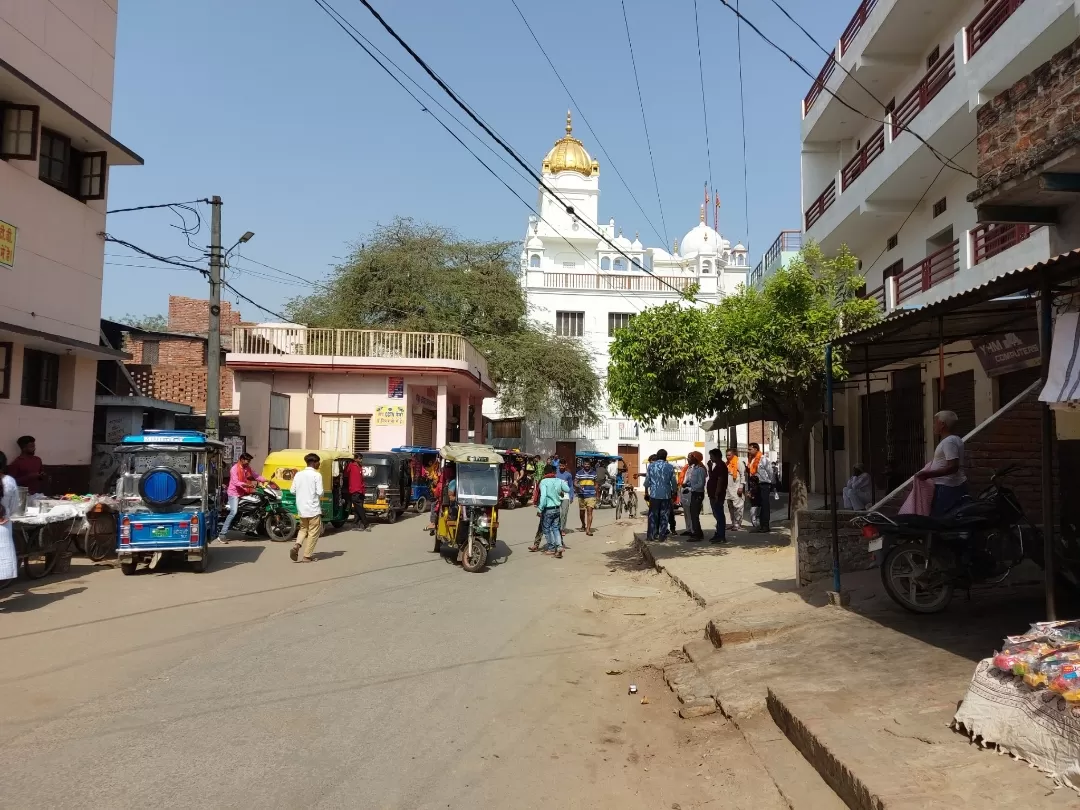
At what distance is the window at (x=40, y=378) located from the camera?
14742 mm

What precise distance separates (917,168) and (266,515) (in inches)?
592

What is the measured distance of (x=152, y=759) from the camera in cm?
454

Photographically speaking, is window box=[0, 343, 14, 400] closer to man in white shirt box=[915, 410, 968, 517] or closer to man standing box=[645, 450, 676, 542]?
man standing box=[645, 450, 676, 542]

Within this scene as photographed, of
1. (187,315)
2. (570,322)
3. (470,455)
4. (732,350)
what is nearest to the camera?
(732,350)

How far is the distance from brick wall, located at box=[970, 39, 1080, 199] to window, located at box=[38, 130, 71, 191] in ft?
50.2

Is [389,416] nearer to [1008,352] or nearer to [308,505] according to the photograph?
[308,505]

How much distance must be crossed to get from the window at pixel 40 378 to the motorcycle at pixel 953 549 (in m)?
14.4

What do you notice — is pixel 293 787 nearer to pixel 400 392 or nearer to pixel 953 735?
pixel 953 735

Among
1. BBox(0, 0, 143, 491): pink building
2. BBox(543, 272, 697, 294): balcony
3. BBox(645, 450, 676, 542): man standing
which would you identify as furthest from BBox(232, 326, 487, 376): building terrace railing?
BBox(543, 272, 697, 294): balcony

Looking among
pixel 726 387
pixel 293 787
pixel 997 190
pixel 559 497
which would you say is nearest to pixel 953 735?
pixel 293 787

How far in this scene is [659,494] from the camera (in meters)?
15.6

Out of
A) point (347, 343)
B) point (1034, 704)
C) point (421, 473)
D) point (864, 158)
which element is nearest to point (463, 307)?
point (347, 343)

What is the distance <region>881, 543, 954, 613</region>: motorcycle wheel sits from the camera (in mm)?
7188

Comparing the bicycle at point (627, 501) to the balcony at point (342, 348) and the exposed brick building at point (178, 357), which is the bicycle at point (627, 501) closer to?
the balcony at point (342, 348)
